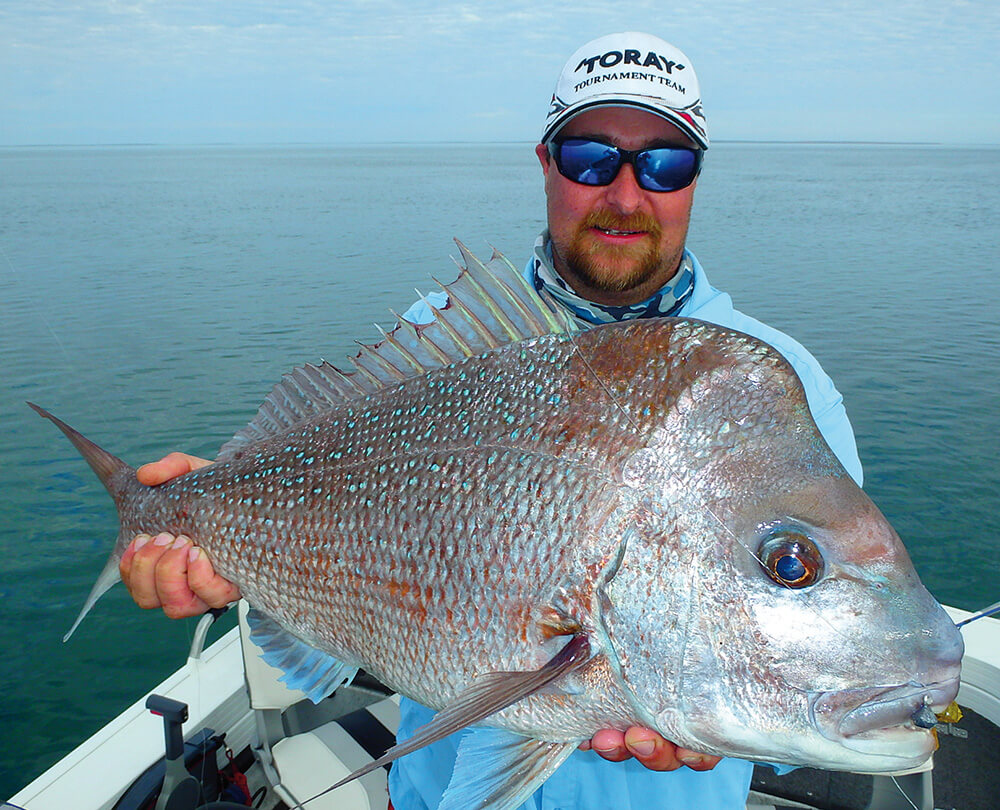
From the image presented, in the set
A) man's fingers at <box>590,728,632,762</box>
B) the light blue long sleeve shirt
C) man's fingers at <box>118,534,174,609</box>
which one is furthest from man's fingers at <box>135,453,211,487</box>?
man's fingers at <box>590,728,632,762</box>

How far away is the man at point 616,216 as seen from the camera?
2.40m

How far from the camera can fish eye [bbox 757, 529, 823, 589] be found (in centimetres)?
148

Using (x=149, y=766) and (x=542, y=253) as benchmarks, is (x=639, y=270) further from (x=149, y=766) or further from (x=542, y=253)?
(x=149, y=766)

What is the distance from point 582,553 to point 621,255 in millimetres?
1391

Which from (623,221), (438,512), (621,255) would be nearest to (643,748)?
(438,512)

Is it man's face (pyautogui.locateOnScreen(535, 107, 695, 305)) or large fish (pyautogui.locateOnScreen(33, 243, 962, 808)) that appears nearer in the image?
large fish (pyautogui.locateOnScreen(33, 243, 962, 808))

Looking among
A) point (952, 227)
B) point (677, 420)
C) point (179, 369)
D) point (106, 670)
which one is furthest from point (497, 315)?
point (952, 227)

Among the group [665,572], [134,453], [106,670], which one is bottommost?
[106,670]

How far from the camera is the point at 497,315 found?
2.01m

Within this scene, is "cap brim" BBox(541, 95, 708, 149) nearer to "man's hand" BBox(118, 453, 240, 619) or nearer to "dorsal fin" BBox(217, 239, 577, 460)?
"dorsal fin" BBox(217, 239, 577, 460)

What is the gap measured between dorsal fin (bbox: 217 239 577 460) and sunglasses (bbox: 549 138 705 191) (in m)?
0.81

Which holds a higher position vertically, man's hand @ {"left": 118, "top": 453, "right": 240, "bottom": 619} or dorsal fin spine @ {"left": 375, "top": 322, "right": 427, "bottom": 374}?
dorsal fin spine @ {"left": 375, "top": 322, "right": 427, "bottom": 374}

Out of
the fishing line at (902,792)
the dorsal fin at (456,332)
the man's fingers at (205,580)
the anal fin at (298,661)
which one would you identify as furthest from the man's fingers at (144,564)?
the fishing line at (902,792)

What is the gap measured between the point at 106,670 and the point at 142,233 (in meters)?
24.2
